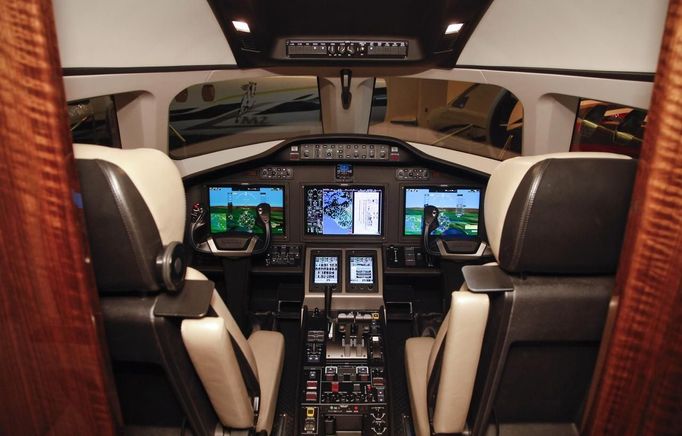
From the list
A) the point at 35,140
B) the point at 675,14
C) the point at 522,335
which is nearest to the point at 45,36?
the point at 35,140

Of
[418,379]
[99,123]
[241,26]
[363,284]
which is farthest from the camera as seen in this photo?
[363,284]

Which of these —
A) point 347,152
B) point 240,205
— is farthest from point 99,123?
point 347,152

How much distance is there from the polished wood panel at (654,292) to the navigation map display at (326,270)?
212 centimetres

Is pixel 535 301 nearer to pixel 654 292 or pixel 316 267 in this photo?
pixel 654 292

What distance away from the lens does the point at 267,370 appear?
85.4 inches

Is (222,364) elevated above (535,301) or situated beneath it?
situated beneath

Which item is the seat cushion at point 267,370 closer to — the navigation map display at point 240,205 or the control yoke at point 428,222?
the navigation map display at point 240,205

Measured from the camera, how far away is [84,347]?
3.63ft

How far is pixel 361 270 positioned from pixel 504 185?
1.90 metres

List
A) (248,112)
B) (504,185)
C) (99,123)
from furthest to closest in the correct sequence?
(248,112), (99,123), (504,185)

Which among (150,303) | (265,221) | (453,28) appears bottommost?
(265,221)

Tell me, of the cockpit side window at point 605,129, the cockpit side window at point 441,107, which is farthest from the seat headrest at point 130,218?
the cockpit side window at point 441,107

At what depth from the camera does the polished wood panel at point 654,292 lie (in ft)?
3.10

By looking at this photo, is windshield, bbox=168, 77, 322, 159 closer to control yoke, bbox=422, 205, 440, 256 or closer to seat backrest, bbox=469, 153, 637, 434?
control yoke, bbox=422, 205, 440, 256
